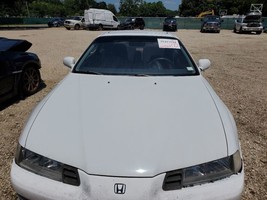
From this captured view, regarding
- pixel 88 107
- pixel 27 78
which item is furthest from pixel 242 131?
pixel 27 78

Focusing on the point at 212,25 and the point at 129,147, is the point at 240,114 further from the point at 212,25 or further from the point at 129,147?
the point at 212,25

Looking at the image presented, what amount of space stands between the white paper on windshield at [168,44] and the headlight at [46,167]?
85.1 inches

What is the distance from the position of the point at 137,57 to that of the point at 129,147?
1.73 metres

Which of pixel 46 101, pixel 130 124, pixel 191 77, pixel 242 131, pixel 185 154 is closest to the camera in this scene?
pixel 185 154

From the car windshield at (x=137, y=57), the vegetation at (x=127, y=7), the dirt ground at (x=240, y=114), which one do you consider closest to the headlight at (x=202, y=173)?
the dirt ground at (x=240, y=114)

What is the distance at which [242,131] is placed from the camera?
3.85 metres

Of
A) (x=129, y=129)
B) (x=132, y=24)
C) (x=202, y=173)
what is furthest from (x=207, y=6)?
(x=202, y=173)

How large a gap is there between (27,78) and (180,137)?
429cm

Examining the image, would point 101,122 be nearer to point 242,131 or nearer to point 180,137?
point 180,137

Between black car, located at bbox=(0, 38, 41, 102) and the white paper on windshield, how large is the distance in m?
2.80

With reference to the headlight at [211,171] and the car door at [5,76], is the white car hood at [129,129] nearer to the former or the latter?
the headlight at [211,171]

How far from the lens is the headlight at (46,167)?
1745 mm

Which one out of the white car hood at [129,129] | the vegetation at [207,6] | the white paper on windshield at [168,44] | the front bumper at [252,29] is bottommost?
the front bumper at [252,29]

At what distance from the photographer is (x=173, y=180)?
1703 mm
